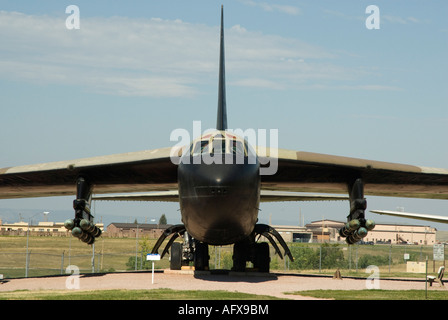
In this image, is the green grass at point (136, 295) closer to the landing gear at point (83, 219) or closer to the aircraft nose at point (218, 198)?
the aircraft nose at point (218, 198)

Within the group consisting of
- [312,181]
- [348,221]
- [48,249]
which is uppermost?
[312,181]

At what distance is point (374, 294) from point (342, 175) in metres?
7.33

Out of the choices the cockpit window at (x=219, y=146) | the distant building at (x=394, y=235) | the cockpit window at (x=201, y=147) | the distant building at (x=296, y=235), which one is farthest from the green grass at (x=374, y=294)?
the distant building at (x=394, y=235)

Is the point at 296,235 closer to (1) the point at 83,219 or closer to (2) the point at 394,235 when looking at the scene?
(2) the point at 394,235

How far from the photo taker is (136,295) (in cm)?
1662

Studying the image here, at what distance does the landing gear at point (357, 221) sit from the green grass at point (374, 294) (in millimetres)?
2570

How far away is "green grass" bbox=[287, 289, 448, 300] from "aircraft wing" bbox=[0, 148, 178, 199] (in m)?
7.56

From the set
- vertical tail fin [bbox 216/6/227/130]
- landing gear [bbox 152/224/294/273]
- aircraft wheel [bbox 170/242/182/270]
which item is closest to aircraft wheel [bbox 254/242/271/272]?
landing gear [bbox 152/224/294/273]

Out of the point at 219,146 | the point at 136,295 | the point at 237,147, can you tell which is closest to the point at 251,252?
the point at 237,147
